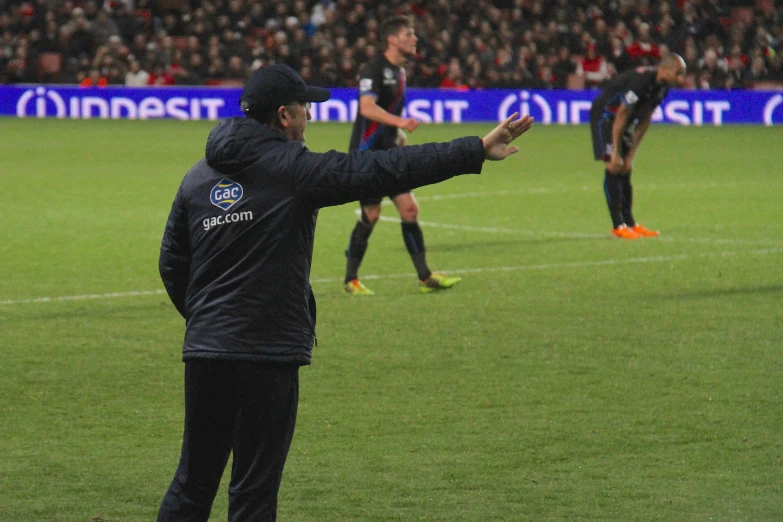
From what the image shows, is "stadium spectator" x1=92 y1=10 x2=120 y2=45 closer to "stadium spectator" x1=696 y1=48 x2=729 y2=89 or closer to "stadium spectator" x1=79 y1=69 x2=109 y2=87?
"stadium spectator" x1=79 y1=69 x2=109 y2=87

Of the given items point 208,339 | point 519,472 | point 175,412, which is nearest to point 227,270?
point 208,339

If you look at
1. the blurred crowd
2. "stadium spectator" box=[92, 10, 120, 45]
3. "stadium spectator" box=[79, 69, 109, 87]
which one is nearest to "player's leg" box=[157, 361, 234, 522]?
the blurred crowd

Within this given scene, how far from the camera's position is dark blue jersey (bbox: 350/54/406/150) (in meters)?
10.3

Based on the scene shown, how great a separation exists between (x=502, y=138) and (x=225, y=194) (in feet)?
2.68

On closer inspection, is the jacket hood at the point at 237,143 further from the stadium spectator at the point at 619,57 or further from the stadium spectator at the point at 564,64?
the stadium spectator at the point at 619,57

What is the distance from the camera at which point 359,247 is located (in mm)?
10367

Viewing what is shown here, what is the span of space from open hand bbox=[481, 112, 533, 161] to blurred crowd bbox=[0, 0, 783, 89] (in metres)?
26.5

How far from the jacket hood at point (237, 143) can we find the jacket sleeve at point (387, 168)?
12cm

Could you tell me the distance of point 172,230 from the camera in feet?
13.5

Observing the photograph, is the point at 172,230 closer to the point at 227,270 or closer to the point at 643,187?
the point at 227,270

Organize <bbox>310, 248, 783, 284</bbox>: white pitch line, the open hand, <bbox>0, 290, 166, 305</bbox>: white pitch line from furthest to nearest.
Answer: <bbox>310, 248, 783, 284</bbox>: white pitch line, <bbox>0, 290, 166, 305</bbox>: white pitch line, the open hand

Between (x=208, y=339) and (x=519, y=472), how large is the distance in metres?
2.08

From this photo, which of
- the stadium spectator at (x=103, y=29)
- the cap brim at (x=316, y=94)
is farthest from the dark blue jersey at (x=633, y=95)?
the stadium spectator at (x=103, y=29)

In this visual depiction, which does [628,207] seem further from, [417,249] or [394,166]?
[394,166]
